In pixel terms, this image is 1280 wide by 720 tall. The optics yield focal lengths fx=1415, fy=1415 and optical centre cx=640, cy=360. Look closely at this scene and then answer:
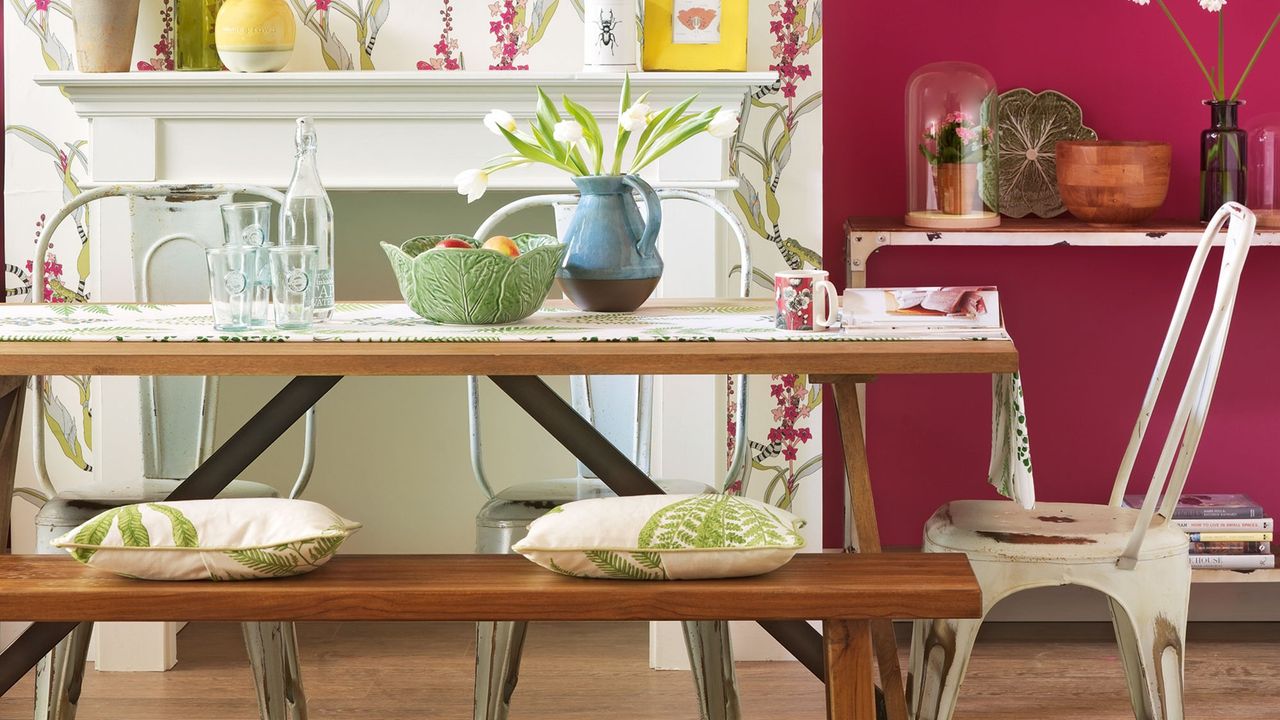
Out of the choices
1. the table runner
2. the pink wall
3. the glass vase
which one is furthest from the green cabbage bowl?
the glass vase

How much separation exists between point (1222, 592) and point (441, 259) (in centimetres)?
220

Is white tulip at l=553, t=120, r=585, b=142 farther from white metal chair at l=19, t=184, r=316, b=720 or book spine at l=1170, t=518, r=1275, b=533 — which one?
book spine at l=1170, t=518, r=1275, b=533

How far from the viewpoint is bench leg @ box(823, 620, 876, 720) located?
5.45 feet

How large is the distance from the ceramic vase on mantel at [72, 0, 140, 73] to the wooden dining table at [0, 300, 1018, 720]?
907 mm

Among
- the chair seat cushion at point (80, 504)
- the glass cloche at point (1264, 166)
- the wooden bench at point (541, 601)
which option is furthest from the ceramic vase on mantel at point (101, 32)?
the glass cloche at point (1264, 166)

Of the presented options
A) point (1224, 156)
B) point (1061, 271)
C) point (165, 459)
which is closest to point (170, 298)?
point (165, 459)

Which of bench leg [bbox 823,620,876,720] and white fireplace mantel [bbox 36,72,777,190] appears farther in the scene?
white fireplace mantel [bbox 36,72,777,190]

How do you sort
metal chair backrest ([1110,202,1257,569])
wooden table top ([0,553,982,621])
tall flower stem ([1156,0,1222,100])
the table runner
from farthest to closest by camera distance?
tall flower stem ([1156,0,1222,100])
metal chair backrest ([1110,202,1257,569])
the table runner
wooden table top ([0,553,982,621])

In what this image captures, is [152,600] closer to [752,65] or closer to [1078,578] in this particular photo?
[1078,578]

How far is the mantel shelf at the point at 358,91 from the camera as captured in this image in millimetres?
2871

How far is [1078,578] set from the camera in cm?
209

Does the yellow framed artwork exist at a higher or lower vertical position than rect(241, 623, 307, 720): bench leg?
higher

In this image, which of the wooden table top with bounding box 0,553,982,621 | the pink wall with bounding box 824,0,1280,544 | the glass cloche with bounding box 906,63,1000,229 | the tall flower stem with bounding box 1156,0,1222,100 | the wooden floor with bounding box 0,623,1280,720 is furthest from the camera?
the pink wall with bounding box 824,0,1280,544

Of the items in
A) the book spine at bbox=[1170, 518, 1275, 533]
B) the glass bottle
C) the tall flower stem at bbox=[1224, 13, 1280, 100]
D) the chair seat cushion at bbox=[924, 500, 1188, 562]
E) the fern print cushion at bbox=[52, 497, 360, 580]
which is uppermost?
the tall flower stem at bbox=[1224, 13, 1280, 100]
